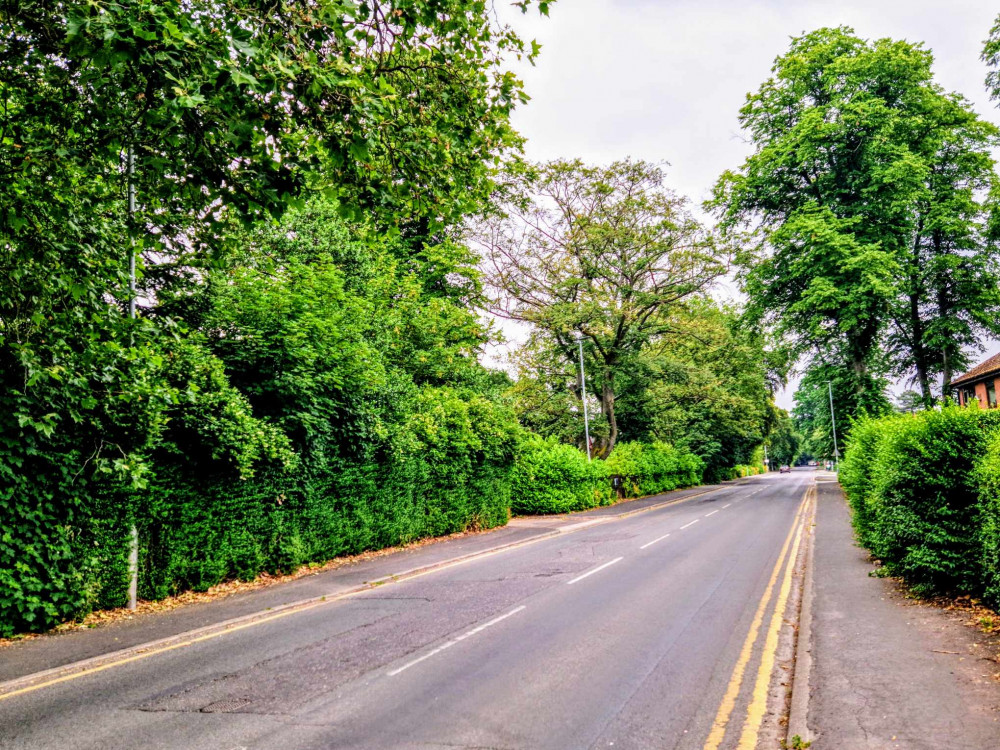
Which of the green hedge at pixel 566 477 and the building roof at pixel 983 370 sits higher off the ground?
the building roof at pixel 983 370

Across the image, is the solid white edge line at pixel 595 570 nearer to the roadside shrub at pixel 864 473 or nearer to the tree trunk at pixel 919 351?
the roadside shrub at pixel 864 473

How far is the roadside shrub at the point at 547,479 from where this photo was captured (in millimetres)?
29094

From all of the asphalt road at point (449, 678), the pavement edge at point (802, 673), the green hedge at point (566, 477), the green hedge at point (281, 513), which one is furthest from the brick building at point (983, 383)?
the asphalt road at point (449, 678)

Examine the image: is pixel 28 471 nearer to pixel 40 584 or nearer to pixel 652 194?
pixel 40 584

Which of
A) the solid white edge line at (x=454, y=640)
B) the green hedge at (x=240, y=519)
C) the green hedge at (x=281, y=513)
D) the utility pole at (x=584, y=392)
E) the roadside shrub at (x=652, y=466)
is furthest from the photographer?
the roadside shrub at (x=652, y=466)

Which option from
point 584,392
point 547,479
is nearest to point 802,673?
point 547,479

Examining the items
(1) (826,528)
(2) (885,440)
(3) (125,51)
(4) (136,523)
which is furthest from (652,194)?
(3) (125,51)

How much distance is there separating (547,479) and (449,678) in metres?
23.4

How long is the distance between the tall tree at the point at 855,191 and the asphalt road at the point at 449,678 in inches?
853

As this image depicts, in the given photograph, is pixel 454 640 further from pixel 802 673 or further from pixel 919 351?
pixel 919 351

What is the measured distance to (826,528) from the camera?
1883 centimetres

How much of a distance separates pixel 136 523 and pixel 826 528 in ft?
59.2

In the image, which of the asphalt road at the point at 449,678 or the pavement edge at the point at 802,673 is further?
the asphalt road at the point at 449,678

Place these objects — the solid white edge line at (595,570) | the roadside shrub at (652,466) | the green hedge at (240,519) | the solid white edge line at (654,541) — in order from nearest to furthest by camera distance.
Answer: the green hedge at (240,519) < the solid white edge line at (595,570) < the solid white edge line at (654,541) < the roadside shrub at (652,466)
